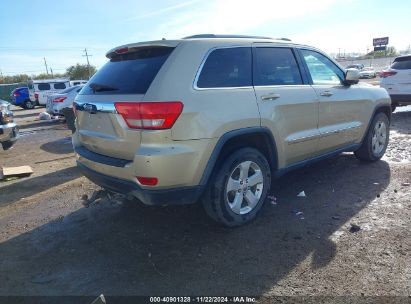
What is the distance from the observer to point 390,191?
15.5ft

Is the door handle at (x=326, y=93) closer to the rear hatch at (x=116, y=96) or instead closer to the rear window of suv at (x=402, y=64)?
the rear hatch at (x=116, y=96)

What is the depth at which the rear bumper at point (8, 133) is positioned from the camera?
6.56 m

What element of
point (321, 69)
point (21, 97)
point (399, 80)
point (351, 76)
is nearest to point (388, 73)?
point (399, 80)

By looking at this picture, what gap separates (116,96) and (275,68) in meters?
1.83

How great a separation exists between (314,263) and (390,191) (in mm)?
2195

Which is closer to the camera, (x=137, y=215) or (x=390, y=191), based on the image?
(x=137, y=215)

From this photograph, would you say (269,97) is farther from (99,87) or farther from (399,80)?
(399,80)

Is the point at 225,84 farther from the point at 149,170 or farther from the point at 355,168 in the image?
the point at 355,168

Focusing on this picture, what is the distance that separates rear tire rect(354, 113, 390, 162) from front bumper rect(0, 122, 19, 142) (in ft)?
19.9

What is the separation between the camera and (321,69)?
191 inches

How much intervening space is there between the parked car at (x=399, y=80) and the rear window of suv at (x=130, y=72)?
30.3 ft

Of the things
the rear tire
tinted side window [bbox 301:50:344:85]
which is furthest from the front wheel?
the rear tire

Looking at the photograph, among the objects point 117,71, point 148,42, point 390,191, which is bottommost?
point 390,191

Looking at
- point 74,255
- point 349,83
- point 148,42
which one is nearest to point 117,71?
point 148,42
